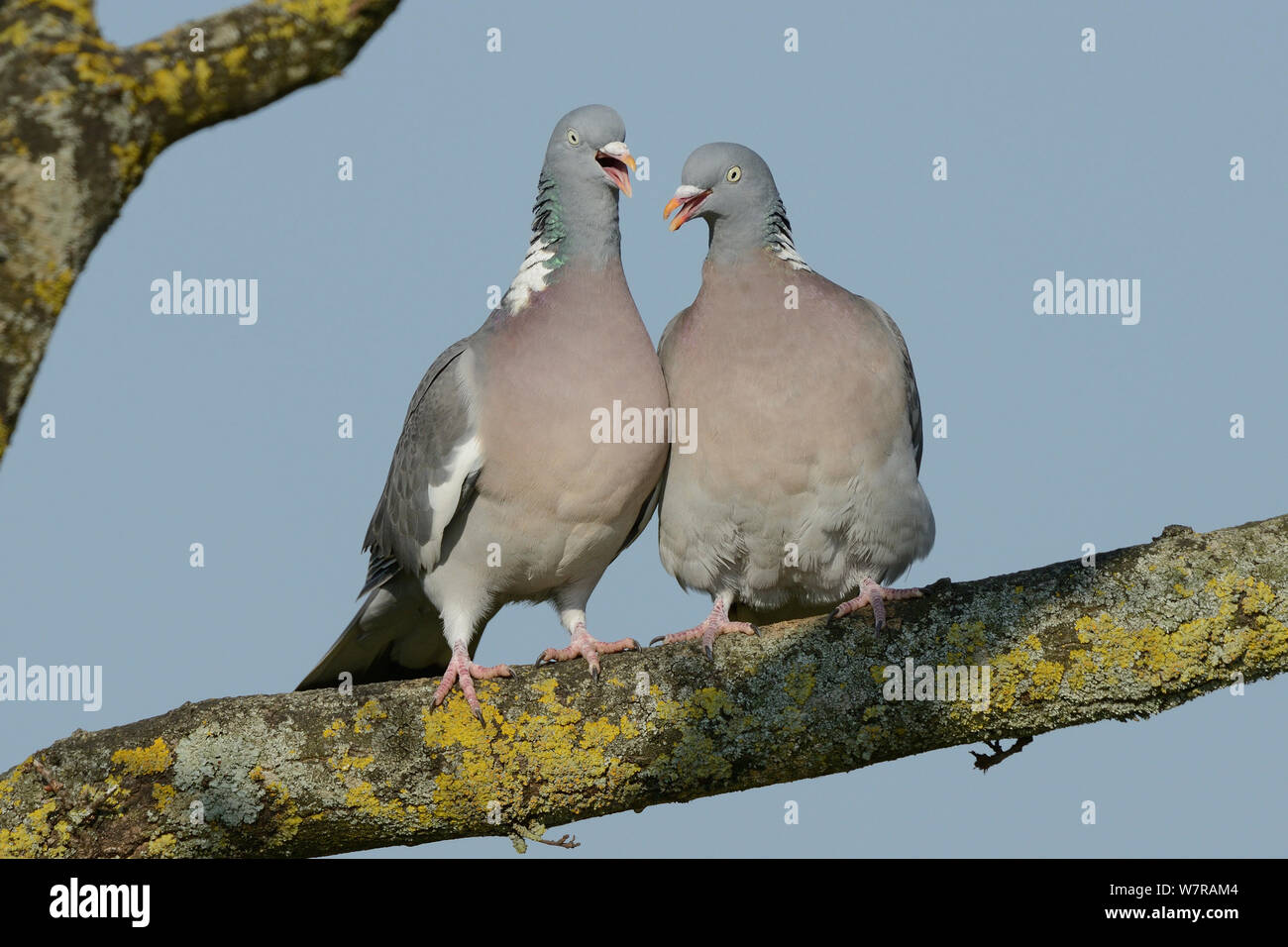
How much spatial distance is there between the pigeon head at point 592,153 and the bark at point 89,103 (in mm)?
2890

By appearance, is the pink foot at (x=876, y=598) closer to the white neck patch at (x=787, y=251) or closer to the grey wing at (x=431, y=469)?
the white neck patch at (x=787, y=251)

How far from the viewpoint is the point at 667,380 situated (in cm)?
636

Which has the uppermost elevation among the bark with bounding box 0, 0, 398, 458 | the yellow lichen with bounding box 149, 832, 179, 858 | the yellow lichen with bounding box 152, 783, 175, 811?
the bark with bounding box 0, 0, 398, 458

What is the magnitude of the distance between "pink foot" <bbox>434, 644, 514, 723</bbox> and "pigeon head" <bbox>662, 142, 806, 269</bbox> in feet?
7.07

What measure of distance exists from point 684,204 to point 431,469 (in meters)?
1.64

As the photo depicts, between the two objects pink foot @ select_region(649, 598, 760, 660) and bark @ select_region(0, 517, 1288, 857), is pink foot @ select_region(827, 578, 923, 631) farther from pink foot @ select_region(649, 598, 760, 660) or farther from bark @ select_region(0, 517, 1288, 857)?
pink foot @ select_region(649, 598, 760, 660)

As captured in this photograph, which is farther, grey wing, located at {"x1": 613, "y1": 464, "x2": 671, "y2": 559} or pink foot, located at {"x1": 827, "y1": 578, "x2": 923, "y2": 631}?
grey wing, located at {"x1": 613, "y1": 464, "x2": 671, "y2": 559}

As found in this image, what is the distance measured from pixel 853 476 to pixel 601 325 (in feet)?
4.20

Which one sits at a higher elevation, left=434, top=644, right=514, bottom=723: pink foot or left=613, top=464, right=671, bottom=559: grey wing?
left=613, top=464, right=671, bottom=559: grey wing

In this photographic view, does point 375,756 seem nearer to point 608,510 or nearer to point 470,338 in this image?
point 608,510

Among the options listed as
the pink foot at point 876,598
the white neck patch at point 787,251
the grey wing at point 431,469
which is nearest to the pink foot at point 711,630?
the pink foot at point 876,598

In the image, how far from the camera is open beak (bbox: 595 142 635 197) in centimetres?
612

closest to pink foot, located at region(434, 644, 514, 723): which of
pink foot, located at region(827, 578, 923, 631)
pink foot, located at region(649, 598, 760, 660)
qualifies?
pink foot, located at region(649, 598, 760, 660)
